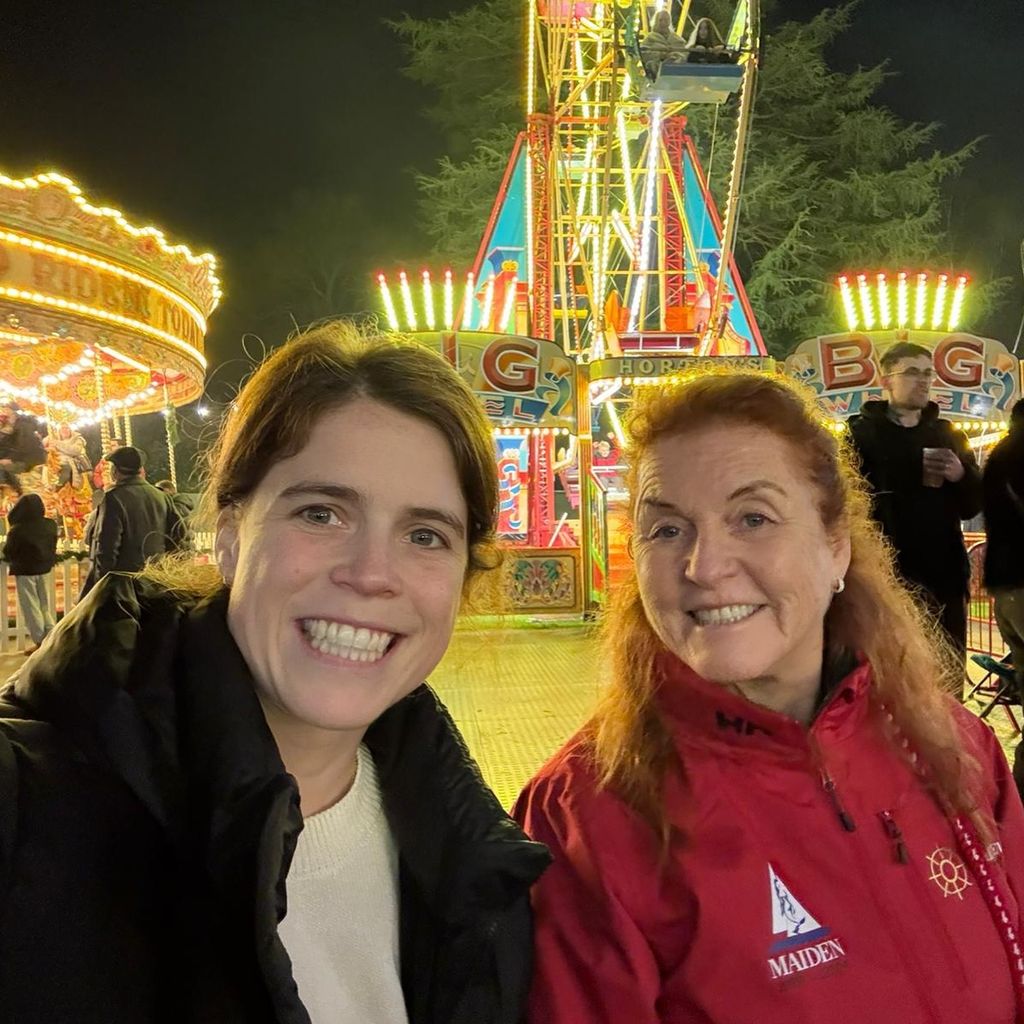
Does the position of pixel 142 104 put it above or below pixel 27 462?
above

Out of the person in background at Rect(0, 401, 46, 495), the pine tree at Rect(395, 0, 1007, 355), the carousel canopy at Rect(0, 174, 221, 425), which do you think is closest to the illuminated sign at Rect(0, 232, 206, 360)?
the carousel canopy at Rect(0, 174, 221, 425)

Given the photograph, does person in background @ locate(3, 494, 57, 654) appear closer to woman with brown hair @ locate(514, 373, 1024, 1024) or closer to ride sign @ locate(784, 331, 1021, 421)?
woman with brown hair @ locate(514, 373, 1024, 1024)

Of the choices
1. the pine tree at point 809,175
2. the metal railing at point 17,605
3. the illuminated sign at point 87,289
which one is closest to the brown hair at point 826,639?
the illuminated sign at point 87,289

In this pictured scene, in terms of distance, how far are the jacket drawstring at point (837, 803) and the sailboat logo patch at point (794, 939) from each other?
151mm

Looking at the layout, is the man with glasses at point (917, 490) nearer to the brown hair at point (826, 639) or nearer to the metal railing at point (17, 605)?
the brown hair at point (826, 639)

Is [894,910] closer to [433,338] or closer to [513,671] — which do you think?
[513,671]

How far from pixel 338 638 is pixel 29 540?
25.7 feet

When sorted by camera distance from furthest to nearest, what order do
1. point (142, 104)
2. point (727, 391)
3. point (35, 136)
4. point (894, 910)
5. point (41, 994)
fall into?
point (142, 104) → point (35, 136) → point (727, 391) → point (894, 910) → point (41, 994)

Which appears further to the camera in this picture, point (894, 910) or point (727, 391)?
point (727, 391)

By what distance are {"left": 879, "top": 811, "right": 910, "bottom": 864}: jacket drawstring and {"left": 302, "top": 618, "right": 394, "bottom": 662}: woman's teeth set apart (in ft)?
3.03

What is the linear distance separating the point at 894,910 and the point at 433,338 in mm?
7774

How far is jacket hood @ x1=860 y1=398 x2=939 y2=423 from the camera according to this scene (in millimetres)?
3598

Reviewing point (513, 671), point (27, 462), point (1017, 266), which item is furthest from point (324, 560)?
point (1017, 266)

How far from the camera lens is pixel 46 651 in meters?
1.08
